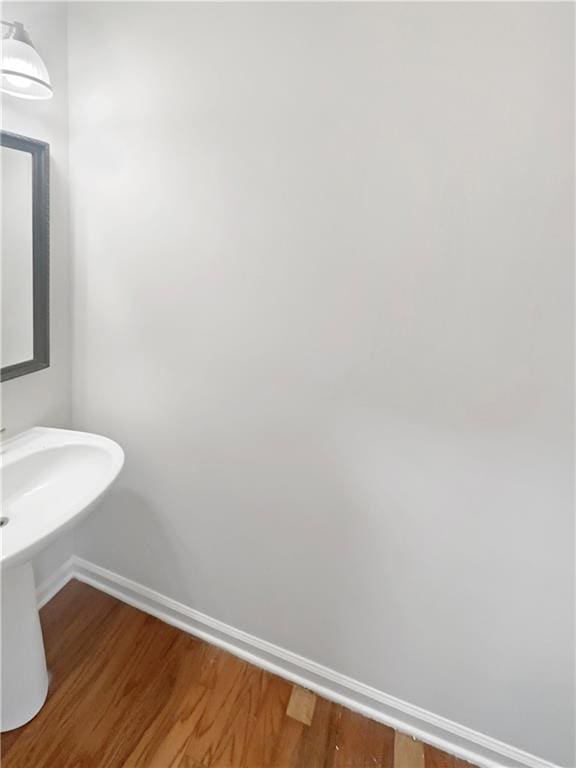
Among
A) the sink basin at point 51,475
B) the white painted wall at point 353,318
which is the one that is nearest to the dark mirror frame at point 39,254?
the white painted wall at point 353,318

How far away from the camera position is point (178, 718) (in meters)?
1.37

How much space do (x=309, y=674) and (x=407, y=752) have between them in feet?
1.17

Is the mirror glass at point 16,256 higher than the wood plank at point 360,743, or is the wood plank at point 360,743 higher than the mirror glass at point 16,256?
the mirror glass at point 16,256

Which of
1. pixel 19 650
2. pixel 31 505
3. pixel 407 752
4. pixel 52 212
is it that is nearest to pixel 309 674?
pixel 407 752

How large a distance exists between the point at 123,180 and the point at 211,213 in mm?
349

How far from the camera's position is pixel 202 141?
4.14ft

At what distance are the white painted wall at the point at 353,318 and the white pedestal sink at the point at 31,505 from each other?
0.22 m

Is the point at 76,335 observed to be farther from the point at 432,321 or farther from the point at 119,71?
the point at 432,321

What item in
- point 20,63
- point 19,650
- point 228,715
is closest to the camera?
point 20,63

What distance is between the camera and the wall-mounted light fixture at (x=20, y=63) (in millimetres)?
1095

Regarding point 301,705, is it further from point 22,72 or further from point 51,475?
point 22,72

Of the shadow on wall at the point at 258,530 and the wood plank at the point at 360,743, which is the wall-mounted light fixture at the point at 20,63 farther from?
the wood plank at the point at 360,743

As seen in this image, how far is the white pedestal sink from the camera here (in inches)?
48.7

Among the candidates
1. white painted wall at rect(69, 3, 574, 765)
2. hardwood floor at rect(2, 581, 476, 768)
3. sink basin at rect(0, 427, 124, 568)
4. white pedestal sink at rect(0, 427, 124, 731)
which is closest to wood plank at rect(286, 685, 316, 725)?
hardwood floor at rect(2, 581, 476, 768)
